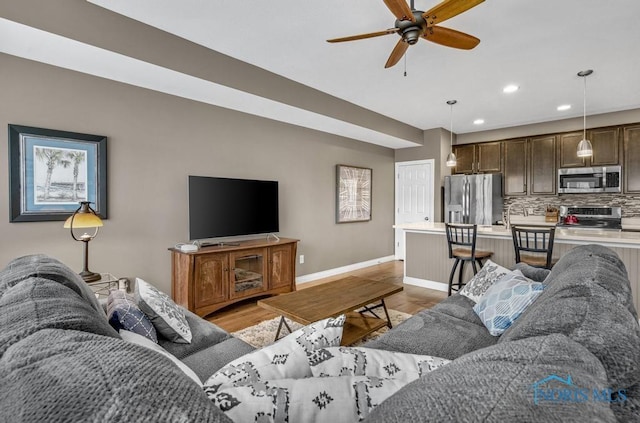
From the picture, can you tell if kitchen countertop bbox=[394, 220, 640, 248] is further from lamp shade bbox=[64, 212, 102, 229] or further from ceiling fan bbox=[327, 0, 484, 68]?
lamp shade bbox=[64, 212, 102, 229]

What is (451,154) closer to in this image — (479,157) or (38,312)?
(479,157)

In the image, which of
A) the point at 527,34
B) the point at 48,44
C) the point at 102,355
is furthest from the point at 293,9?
the point at 102,355

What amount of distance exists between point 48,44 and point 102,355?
2775mm

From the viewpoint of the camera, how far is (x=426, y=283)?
446cm

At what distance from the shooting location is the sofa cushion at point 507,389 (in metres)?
0.45

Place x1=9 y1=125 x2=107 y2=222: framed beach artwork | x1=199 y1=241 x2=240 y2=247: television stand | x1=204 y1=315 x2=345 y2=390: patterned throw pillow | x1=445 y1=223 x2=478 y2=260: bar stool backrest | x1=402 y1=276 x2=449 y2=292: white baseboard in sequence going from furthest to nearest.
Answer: x1=402 y1=276 x2=449 y2=292: white baseboard → x1=445 y1=223 x2=478 y2=260: bar stool backrest → x1=199 y1=241 x2=240 y2=247: television stand → x1=9 y1=125 x2=107 y2=222: framed beach artwork → x1=204 y1=315 x2=345 y2=390: patterned throw pillow

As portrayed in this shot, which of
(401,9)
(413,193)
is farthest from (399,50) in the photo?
(413,193)

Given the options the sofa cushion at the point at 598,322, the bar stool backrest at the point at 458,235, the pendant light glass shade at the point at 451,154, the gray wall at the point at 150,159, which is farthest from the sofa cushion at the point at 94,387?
the pendant light glass shade at the point at 451,154

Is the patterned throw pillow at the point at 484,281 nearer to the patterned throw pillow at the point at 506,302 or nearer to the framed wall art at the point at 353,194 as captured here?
the patterned throw pillow at the point at 506,302

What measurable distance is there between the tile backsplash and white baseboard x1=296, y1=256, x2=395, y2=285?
251cm

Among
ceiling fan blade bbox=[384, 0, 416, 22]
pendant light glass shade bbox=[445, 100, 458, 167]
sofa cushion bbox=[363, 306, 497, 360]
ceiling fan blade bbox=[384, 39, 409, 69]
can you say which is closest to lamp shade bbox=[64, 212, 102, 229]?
sofa cushion bbox=[363, 306, 497, 360]

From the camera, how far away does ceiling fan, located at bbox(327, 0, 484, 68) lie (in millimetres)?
1835

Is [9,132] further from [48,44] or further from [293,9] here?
[293,9]

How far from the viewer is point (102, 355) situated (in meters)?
0.54
